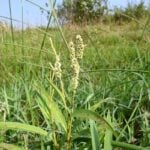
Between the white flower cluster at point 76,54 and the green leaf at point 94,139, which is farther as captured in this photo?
the green leaf at point 94,139

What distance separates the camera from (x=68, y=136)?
0.90 m

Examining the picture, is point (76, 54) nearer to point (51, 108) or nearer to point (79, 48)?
point (79, 48)

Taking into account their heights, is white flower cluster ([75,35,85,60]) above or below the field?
above

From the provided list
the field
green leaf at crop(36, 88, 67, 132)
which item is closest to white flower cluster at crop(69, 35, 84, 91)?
the field

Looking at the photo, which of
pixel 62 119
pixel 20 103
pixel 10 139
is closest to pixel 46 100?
pixel 62 119

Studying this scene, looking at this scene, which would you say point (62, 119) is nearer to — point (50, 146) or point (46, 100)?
point (46, 100)

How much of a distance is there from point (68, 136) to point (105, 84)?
0.87m

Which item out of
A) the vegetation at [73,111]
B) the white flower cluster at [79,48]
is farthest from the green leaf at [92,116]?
the white flower cluster at [79,48]

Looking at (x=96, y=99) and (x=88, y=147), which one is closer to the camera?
(x=88, y=147)

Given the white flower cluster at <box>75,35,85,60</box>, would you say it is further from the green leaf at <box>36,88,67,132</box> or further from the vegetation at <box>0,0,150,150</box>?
the green leaf at <box>36,88,67,132</box>

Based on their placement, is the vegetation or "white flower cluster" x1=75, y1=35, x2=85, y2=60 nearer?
"white flower cluster" x1=75, y1=35, x2=85, y2=60

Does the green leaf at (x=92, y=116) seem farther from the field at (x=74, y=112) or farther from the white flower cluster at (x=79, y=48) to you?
the white flower cluster at (x=79, y=48)

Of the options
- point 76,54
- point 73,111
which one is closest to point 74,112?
point 73,111

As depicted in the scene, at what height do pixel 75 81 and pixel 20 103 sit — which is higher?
pixel 75 81
